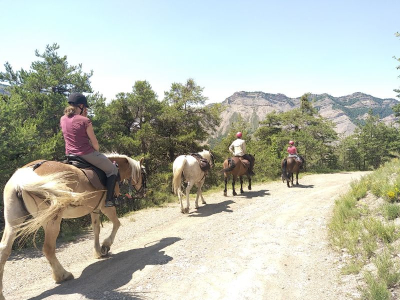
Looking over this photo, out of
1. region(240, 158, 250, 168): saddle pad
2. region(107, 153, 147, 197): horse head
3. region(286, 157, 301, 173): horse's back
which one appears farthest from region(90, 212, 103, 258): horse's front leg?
region(286, 157, 301, 173): horse's back

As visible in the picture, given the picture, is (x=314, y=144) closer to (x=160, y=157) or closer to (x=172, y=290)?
(x=160, y=157)

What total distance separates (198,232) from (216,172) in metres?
11.0

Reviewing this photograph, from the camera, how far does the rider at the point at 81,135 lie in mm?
4797

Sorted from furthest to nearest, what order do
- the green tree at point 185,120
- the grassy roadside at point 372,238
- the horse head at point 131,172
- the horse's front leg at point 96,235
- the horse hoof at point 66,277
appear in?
the green tree at point 185,120 < the horse head at point 131,172 < the horse's front leg at point 96,235 < the horse hoof at point 66,277 < the grassy roadside at point 372,238

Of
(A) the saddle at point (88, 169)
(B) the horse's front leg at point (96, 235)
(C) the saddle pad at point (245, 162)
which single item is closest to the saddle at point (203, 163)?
(C) the saddle pad at point (245, 162)

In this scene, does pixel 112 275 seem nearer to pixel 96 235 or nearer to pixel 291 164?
pixel 96 235

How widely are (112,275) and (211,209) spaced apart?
537cm

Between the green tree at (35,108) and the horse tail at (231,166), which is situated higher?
the green tree at (35,108)

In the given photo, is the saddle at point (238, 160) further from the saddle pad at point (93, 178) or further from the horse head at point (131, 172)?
the saddle pad at point (93, 178)

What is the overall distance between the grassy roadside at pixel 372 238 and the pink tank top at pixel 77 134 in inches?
210

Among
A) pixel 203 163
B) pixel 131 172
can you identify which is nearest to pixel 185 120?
pixel 203 163

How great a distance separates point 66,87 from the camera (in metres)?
13.7

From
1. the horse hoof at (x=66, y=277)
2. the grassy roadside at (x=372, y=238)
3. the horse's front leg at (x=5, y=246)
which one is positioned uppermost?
the horse's front leg at (x=5, y=246)

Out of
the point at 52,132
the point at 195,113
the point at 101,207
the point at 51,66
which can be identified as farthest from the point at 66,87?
the point at 101,207
